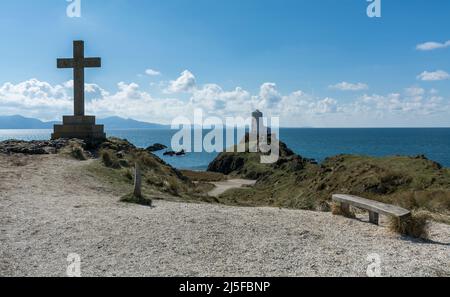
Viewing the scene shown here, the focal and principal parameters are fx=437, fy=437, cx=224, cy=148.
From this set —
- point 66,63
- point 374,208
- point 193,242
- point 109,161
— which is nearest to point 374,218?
point 374,208

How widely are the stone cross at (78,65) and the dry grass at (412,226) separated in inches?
712

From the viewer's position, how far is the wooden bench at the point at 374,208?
8636 mm

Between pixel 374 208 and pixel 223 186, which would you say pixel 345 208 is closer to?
pixel 374 208

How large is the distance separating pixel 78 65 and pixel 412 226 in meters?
18.9

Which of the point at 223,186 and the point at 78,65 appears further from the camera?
the point at 223,186

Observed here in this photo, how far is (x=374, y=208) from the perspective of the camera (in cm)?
928

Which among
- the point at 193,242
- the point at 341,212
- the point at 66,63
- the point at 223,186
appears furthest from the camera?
the point at 223,186

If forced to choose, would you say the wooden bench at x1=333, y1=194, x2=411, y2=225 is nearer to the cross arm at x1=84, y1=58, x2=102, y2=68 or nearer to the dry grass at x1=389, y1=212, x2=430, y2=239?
the dry grass at x1=389, y1=212, x2=430, y2=239

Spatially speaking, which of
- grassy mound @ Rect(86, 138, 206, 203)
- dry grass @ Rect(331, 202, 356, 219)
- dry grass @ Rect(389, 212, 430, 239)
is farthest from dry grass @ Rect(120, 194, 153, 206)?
dry grass @ Rect(389, 212, 430, 239)

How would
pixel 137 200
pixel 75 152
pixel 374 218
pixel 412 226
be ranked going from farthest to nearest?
pixel 75 152 < pixel 137 200 < pixel 374 218 < pixel 412 226

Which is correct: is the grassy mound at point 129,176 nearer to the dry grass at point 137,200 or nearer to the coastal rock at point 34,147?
the dry grass at point 137,200

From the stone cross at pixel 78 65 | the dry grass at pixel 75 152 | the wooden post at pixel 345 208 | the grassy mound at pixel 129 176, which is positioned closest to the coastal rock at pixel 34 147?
the dry grass at pixel 75 152

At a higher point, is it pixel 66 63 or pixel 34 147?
pixel 66 63
